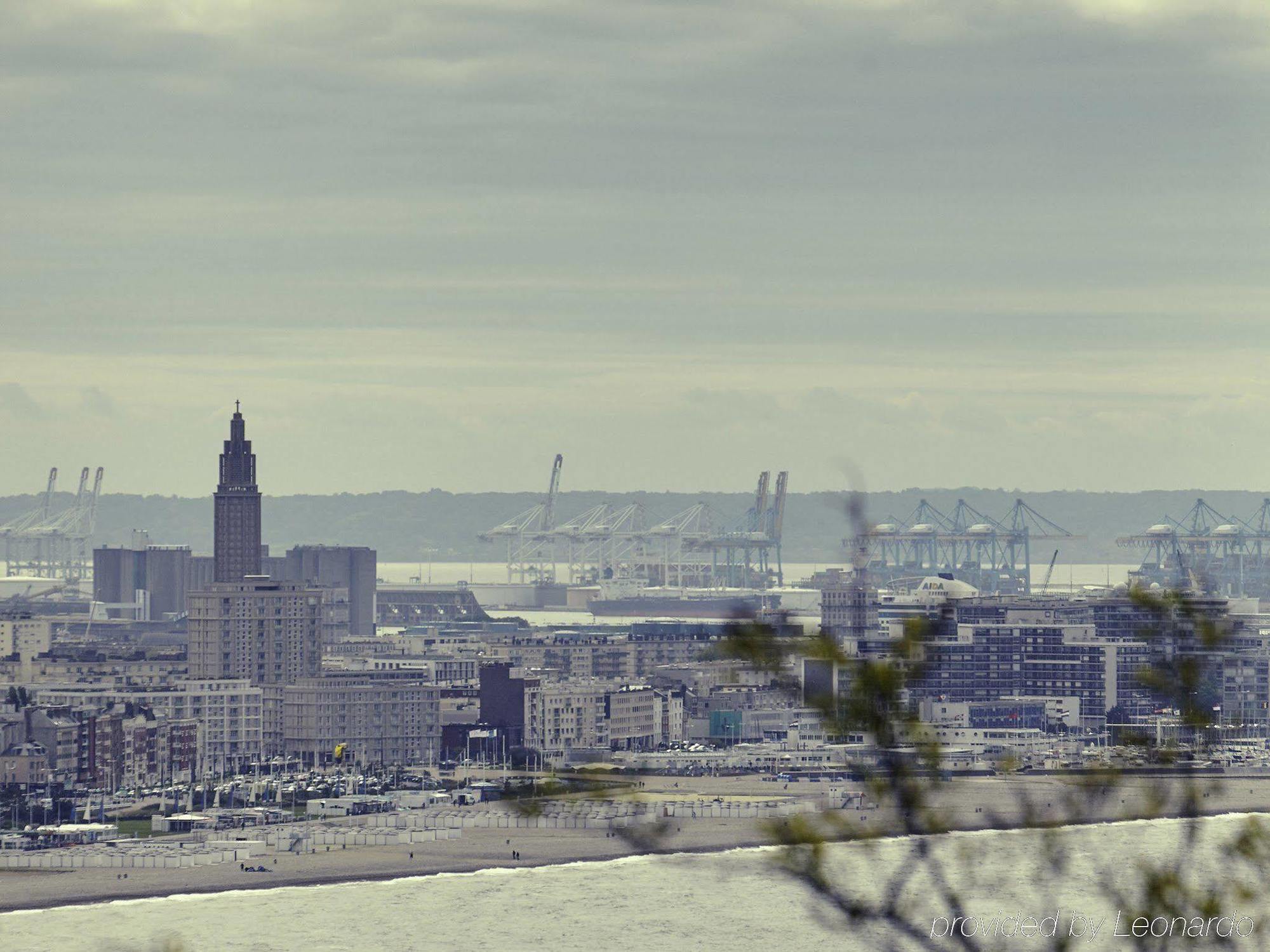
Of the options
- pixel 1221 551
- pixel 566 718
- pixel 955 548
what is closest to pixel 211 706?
pixel 566 718

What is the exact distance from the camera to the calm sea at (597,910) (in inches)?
872

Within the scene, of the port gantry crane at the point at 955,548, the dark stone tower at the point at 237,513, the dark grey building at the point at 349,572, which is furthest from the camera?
the port gantry crane at the point at 955,548

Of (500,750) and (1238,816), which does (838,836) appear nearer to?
(1238,816)

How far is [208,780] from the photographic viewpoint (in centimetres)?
4184

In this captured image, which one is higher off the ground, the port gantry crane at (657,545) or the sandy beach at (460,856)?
the port gantry crane at (657,545)

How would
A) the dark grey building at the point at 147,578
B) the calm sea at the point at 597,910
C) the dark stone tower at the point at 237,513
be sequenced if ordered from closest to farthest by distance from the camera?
the calm sea at the point at 597,910
the dark stone tower at the point at 237,513
the dark grey building at the point at 147,578

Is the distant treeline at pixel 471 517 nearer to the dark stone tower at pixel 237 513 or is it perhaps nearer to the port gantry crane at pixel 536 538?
the port gantry crane at pixel 536 538

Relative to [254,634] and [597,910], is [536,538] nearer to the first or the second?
[254,634]

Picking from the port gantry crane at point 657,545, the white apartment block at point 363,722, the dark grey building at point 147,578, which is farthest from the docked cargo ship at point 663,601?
the white apartment block at point 363,722

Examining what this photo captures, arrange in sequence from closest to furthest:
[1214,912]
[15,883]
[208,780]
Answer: [1214,912] → [15,883] → [208,780]

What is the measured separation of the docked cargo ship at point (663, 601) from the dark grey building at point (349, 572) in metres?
15.0

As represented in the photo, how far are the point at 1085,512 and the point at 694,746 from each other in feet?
266

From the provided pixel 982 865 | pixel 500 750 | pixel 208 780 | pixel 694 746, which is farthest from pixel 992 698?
pixel 982 865

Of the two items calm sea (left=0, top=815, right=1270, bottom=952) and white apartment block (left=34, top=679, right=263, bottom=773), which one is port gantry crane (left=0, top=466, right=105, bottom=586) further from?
calm sea (left=0, top=815, right=1270, bottom=952)
